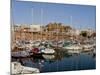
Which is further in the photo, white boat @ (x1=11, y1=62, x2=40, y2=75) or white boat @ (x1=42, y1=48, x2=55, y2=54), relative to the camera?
white boat @ (x1=42, y1=48, x2=55, y2=54)

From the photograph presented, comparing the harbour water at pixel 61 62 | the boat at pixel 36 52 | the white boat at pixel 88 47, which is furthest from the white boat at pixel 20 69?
the white boat at pixel 88 47

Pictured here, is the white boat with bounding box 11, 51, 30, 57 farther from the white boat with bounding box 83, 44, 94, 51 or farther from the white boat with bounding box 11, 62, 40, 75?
the white boat with bounding box 83, 44, 94, 51

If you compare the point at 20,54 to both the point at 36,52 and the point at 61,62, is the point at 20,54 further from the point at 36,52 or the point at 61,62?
the point at 61,62

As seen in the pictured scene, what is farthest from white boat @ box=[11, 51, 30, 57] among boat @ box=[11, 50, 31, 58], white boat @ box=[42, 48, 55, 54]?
white boat @ box=[42, 48, 55, 54]

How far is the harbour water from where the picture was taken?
2107 millimetres

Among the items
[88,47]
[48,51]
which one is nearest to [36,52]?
[48,51]

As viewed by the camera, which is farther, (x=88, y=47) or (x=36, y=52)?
(x=88, y=47)

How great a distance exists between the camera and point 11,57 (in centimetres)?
199

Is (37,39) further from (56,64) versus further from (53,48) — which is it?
(56,64)

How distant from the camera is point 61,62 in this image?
2.21m

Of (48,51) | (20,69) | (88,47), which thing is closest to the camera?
(20,69)

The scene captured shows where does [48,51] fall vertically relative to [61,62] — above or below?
above

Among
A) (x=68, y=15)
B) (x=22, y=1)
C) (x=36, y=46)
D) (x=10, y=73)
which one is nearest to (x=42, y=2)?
(x=22, y=1)

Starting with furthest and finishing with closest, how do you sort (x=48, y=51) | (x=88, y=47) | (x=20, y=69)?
(x=88, y=47) → (x=48, y=51) → (x=20, y=69)
